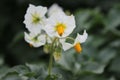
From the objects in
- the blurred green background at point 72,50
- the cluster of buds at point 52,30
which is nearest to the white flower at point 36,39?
the cluster of buds at point 52,30

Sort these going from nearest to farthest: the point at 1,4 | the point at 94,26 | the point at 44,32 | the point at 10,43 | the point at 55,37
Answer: the point at 55,37 < the point at 44,32 < the point at 94,26 < the point at 10,43 < the point at 1,4

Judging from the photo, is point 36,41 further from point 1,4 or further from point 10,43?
point 1,4

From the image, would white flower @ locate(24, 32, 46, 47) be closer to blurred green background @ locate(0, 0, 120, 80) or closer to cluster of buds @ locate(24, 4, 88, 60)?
cluster of buds @ locate(24, 4, 88, 60)

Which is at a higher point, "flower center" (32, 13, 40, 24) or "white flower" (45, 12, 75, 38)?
"flower center" (32, 13, 40, 24)

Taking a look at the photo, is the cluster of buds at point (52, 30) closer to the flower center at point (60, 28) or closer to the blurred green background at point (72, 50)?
the flower center at point (60, 28)

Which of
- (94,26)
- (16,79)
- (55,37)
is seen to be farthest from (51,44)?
(94,26)

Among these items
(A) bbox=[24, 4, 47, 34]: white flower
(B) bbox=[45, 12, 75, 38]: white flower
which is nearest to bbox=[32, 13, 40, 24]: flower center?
(A) bbox=[24, 4, 47, 34]: white flower
